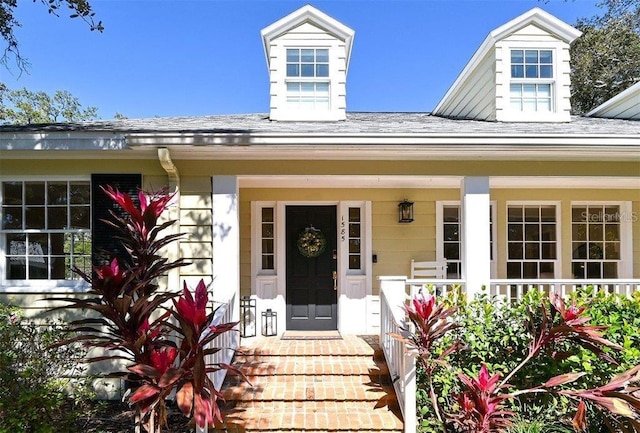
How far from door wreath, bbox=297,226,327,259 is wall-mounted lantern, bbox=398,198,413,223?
1.48 m

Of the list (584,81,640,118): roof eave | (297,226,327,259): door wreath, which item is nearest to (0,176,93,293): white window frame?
(297,226,327,259): door wreath

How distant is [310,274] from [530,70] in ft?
17.9

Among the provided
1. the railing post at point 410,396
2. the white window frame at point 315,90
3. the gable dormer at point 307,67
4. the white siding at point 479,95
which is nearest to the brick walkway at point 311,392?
the railing post at point 410,396

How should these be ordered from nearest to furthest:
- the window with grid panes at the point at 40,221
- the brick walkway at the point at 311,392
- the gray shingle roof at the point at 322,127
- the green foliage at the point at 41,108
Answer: the brick walkway at the point at 311,392
the gray shingle roof at the point at 322,127
the window with grid panes at the point at 40,221
the green foliage at the point at 41,108

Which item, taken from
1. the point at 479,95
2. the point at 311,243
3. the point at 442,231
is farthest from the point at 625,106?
the point at 311,243

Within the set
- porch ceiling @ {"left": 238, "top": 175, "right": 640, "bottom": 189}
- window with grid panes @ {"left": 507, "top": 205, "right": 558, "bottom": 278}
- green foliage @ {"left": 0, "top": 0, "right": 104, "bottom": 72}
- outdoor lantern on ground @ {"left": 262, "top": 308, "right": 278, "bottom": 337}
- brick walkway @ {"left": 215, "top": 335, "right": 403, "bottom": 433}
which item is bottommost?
brick walkway @ {"left": 215, "top": 335, "right": 403, "bottom": 433}

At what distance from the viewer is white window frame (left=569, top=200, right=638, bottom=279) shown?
7.37 metres

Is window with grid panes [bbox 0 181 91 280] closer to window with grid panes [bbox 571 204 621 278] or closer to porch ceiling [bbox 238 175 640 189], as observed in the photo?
porch ceiling [bbox 238 175 640 189]

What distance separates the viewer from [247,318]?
6.51m

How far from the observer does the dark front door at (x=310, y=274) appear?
682 cm

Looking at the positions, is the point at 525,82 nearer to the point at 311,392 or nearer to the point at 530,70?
the point at 530,70

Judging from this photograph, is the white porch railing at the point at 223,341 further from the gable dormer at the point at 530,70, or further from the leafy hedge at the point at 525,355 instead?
the gable dormer at the point at 530,70

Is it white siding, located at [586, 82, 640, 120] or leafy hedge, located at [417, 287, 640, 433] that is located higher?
white siding, located at [586, 82, 640, 120]

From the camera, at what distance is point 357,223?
6.96 metres
